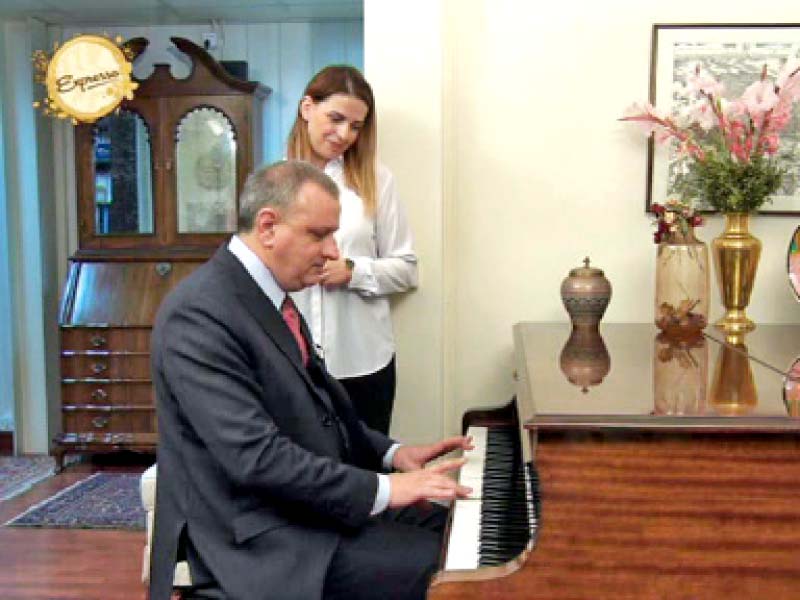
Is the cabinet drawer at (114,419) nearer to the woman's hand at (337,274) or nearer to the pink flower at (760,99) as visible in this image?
the woman's hand at (337,274)

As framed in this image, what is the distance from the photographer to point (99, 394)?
168 inches

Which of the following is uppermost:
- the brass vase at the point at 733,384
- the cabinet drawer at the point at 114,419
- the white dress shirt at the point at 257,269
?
the white dress shirt at the point at 257,269

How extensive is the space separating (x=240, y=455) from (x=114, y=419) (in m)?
3.11

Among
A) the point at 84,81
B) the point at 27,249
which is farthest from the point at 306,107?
the point at 27,249

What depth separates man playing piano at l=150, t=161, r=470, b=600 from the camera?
1.43 metres

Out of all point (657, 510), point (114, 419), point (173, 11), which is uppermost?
point (173, 11)

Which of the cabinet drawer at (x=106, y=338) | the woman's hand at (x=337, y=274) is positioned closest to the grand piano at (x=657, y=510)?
the woman's hand at (x=337, y=274)

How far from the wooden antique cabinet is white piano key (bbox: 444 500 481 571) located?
2.94 metres

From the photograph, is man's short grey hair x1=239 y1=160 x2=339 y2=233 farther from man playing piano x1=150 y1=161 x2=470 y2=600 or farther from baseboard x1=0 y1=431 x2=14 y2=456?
baseboard x1=0 y1=431 x2=14 y2=456

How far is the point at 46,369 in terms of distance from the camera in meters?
4.62

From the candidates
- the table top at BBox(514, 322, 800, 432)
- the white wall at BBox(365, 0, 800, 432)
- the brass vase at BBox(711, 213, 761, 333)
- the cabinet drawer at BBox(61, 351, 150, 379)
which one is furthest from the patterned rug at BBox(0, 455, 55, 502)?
the brass vase at BBox(711, 213, 761, 333)

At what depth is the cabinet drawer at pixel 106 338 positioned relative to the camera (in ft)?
13.8

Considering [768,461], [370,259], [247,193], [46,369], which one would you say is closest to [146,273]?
[46,369]

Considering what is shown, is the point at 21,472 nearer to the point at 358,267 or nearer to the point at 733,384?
the point at 358,267
